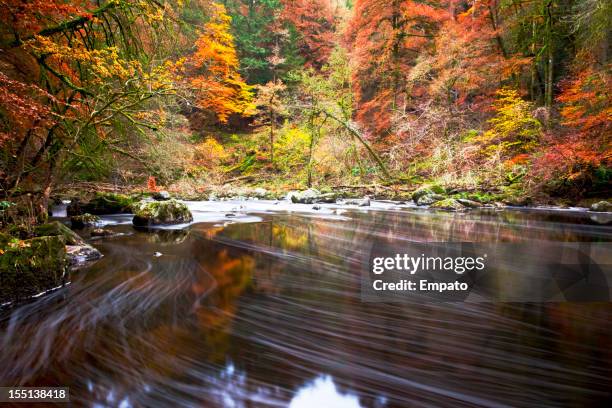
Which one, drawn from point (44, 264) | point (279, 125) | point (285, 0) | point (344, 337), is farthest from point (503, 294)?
point (285, 0)

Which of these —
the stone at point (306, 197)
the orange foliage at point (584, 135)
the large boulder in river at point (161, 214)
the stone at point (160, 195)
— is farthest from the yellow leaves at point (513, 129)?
the stone at point (160, 195)

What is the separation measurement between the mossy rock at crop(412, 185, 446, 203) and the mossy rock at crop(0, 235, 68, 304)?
11340 millimetres

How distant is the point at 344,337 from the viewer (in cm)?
257

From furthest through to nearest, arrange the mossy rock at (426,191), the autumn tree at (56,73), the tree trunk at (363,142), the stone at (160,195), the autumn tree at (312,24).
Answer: the autumn tree at (312,24) → the tree trunk at (363,142) → the stone at (160,195) → the mossy rock at (426,191) → the autumn tree at (56,73)

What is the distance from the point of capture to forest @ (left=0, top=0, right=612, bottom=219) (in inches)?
191

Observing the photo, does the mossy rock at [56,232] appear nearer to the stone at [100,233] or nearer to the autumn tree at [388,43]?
the stone at [100,233]

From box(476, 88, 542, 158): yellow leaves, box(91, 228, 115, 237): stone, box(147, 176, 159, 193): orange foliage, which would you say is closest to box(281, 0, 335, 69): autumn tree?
box(476, 88, 542, 158): yellow leaves

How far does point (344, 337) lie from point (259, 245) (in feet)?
11.9

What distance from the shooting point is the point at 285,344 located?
249cm

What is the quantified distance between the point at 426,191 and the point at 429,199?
463mm

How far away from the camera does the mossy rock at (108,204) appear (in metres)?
10.0

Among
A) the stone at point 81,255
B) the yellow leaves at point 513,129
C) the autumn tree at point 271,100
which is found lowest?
the stone at point 81,255

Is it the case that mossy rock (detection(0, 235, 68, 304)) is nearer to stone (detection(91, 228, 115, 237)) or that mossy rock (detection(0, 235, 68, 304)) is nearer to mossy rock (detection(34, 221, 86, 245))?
mossy rock (detection(34, 221, 86, 245))

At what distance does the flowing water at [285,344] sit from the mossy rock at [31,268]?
6.7 inches
